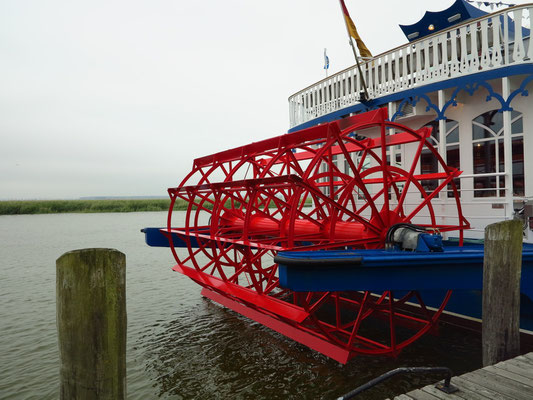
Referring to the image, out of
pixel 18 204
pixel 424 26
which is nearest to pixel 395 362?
pixel 424 26

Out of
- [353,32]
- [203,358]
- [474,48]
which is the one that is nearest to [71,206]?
[353,32]

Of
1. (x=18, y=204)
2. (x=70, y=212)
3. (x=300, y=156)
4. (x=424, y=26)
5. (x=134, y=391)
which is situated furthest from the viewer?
(x=70, y=212)

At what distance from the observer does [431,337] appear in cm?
514

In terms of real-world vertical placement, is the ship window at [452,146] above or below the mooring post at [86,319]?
above

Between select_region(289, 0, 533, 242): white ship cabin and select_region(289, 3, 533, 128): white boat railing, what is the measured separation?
0.02 metres

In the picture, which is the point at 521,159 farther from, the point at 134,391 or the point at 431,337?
the point at 134,391

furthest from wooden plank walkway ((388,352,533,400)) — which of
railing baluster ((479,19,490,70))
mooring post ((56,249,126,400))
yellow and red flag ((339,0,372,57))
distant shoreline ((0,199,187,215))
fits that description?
distant shoreline ((0,199,187,215))

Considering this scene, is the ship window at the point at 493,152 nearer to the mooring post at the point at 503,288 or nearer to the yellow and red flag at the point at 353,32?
the mooring post at the point at 503,288

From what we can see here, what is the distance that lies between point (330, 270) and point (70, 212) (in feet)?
117

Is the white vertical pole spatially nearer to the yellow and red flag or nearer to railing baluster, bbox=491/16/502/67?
railing baluster, bbox=491/16/502/67

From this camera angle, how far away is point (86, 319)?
207cm

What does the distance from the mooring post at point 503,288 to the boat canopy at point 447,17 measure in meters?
7.79

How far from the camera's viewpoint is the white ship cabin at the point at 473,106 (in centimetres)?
539

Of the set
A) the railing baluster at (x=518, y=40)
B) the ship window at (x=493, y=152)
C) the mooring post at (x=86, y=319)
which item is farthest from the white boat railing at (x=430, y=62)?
the mooring post at (x=86, y=319)
